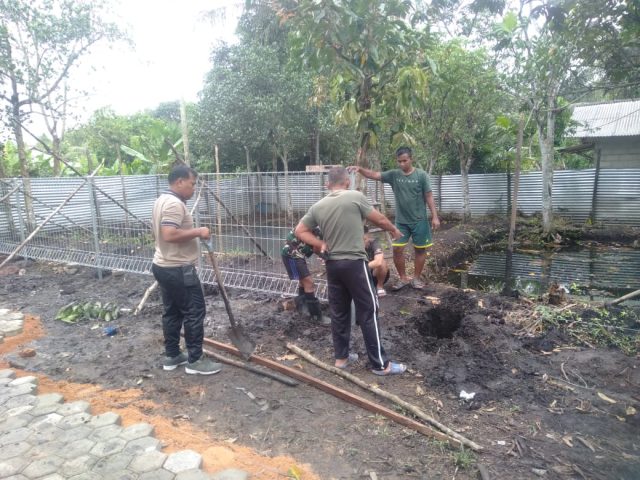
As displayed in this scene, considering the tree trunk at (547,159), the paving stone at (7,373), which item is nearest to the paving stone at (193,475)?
the paving stone at (7,373)

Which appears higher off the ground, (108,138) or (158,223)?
(108,138)

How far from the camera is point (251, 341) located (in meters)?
4.50

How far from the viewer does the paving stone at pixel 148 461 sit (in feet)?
9.23

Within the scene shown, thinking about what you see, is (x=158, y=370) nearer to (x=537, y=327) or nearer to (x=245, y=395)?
(x=245, y=395)

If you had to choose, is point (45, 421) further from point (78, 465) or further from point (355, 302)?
point (355, 302)

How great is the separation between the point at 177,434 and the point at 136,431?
0.99 ft

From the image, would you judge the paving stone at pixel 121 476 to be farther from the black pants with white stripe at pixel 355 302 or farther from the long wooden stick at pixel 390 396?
the black pants with white stripe at pixel 355 302

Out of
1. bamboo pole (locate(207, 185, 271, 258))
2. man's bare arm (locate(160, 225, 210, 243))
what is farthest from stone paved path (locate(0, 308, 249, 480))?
bamboo pole (locate(207, 185, 271, 258))

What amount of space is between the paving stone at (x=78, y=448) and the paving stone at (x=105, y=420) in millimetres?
189

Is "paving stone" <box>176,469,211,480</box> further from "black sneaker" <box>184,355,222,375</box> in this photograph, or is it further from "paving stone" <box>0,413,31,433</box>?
"paving stone" <box>0,413,31,433</box>

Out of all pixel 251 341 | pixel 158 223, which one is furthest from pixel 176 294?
pixel 251 341

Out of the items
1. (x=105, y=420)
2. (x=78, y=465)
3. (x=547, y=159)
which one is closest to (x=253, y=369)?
(x=105, y=420)

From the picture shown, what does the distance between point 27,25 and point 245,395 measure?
9.92 metres

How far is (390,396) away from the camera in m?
3.51
